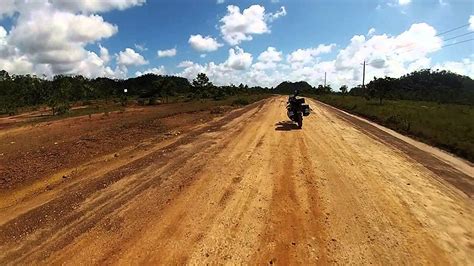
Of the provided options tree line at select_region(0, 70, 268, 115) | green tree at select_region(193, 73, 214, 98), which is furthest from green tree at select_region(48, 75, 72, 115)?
green tree at select_region(193, 73, 214, 98)

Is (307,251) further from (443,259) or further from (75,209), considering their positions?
(75,209)

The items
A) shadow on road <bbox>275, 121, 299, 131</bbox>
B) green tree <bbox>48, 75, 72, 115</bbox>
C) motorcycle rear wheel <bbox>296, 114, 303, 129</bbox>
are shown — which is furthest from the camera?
green tree <bbox>48, 75, 72, 115</bbox>

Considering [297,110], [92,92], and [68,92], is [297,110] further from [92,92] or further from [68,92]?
[92,92]

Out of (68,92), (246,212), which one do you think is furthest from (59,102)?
(246,212)

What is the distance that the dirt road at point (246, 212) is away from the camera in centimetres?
507

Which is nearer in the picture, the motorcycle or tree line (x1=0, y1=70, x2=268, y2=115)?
the motorcycle

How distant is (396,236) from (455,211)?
1.98 m

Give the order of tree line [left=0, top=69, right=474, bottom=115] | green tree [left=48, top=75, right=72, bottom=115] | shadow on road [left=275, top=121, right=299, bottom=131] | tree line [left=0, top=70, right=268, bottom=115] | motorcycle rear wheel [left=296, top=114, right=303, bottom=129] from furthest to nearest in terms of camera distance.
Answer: tree line [left=0, top=70, right=268, bottom=115] < tree line [left=0, top=69, right=474, bottom=115] < green tree [left=48, top=75, right=72, bottom=115] < motorcycle rear wheel [left=296, top=114, right=303, bottom=129] < shadow on road [left=275, top=121, right=299, bottom=131]

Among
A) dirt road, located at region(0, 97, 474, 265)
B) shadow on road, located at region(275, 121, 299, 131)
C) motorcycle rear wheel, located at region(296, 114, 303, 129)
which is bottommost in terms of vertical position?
dirt road, located at region(0, 97, 474, 265)

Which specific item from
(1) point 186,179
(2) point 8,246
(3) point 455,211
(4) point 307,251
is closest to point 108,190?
(1) point 186,179

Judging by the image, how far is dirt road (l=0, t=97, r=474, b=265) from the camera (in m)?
5.07

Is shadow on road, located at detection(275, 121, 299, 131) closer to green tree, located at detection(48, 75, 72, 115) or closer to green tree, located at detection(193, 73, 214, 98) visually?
green tree, located at detection(48, 75, 72, 115)

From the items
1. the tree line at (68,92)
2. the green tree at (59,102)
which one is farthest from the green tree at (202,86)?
the green tree at (59,102)

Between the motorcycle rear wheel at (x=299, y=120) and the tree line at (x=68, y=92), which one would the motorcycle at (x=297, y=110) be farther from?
the tree line at (x=68, y=92)
